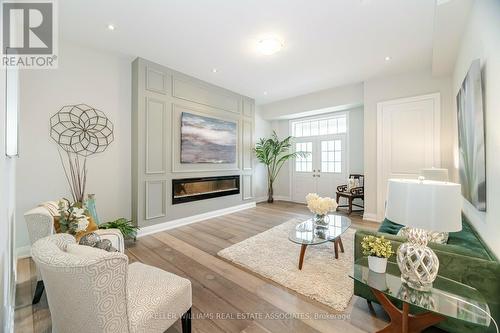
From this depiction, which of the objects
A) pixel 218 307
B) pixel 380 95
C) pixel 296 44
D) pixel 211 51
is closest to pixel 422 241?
pixel 218 307

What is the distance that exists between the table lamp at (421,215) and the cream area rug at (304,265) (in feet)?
2.69

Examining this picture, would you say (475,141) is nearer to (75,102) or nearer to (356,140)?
(356,140)

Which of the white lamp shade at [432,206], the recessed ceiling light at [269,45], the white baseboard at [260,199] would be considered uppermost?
the recessed ceiling light at [269,45]

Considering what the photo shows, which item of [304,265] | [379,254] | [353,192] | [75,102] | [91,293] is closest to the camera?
[91,293]

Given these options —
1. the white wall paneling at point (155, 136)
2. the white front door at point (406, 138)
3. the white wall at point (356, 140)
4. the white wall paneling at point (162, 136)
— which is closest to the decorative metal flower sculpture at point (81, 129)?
the white wall paneling at point (162, 136)

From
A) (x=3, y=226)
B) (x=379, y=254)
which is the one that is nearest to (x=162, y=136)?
(x=3, y=226)

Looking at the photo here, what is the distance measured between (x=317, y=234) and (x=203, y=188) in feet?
9.19

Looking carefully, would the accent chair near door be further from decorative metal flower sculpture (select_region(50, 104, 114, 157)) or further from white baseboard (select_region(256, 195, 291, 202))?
decorative metal flower sculpture (select_region(50, 104, 114, 157))

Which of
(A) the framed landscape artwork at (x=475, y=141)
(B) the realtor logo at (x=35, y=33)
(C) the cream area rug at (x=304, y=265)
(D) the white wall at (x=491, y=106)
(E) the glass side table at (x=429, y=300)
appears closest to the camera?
(E) the glass side table at (x=429, y=300)

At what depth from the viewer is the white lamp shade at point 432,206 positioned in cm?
108

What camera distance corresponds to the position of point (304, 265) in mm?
2473

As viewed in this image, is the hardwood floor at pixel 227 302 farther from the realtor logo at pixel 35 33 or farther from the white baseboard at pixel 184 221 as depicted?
the realtor logo at pixel 35 33

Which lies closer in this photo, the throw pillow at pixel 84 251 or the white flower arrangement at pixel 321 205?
the throw pillow at pixel 84 251

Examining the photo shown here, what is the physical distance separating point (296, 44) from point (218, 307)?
3.46m
